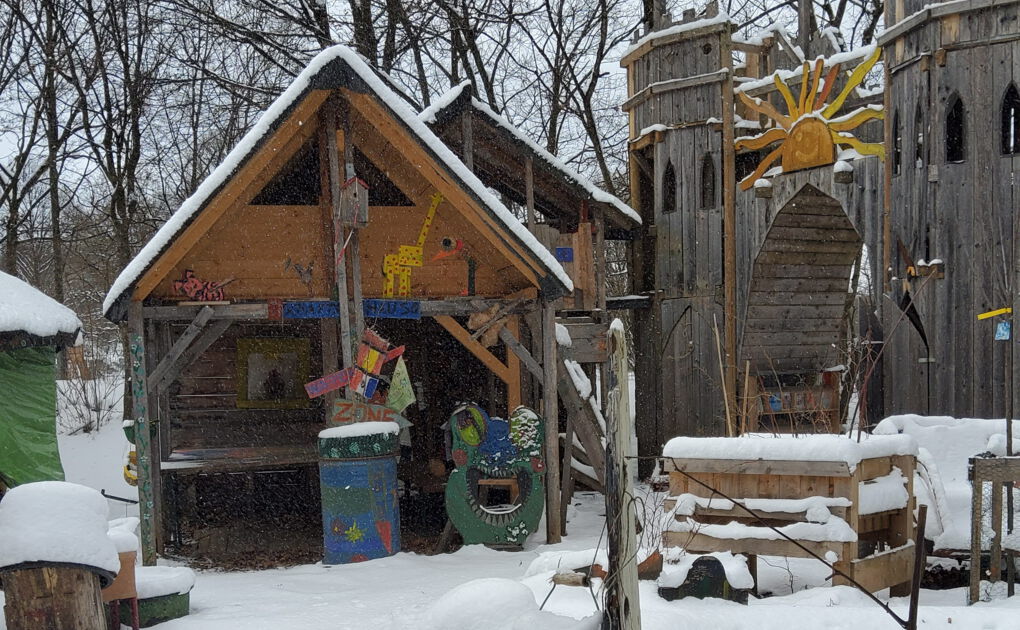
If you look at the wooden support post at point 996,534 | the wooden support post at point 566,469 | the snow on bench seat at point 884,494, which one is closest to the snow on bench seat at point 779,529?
the snow on bench seat at point 884,494

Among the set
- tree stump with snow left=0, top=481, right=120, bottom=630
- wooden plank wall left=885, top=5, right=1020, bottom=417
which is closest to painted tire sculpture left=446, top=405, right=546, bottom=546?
tree stump with snow left=0, top=481, right=120, bottom=630

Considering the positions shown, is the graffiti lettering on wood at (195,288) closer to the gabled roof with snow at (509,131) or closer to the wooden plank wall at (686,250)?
the gabled roof with snow at (509,131)

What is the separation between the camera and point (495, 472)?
10320 mm

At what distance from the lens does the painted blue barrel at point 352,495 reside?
31.0ft

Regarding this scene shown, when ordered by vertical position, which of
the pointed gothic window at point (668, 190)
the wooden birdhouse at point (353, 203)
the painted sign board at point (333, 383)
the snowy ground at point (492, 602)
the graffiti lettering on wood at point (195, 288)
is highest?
the pointed gothic window at point (668, 190)

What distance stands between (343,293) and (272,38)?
1218 cm

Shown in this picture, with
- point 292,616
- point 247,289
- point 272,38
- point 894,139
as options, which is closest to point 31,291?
point 247,289

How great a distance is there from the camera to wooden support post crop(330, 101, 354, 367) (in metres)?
9.83

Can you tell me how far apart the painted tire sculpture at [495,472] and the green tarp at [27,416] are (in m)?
6.07

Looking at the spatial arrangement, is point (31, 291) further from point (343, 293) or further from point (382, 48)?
point (382, 48)

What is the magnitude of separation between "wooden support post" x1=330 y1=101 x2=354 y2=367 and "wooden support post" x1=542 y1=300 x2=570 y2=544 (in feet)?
7.06

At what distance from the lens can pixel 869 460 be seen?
24.5 ft

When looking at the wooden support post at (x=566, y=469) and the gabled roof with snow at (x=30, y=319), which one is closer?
the gabled roof with snow at (x=30, y=319)

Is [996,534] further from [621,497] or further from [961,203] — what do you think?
[961,203]
